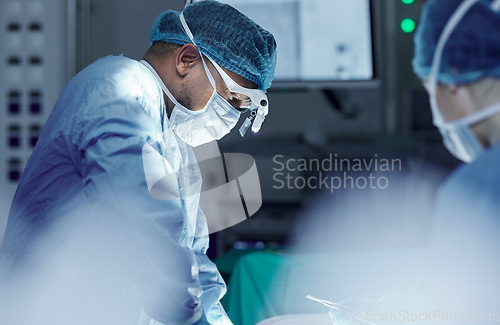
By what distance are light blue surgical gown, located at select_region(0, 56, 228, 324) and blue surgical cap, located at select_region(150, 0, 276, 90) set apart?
0.20 metres

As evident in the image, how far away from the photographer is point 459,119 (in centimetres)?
81

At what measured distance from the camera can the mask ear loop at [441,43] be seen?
788 mm

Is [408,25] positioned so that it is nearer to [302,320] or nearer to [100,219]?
[302,320]

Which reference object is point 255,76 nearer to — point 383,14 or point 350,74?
point 350,74

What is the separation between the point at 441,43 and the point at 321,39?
1459mm

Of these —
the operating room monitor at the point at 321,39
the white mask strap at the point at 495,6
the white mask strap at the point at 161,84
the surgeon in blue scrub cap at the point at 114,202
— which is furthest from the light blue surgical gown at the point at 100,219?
the operating room monitor at the point at 321,39

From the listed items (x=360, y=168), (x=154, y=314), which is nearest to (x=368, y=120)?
(x=360, y=168)

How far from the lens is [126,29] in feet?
7.22

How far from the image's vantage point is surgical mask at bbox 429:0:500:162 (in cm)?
79

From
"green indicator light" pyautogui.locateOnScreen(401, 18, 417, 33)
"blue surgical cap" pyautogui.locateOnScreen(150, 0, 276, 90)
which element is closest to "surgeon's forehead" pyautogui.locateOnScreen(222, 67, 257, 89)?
"blue surgical cap" pyautogui.locateOnScreen(150, 0, 276, 90)

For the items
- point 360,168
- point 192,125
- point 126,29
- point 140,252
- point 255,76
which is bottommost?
point 360,168

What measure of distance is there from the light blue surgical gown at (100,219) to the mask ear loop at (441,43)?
481 millimetres

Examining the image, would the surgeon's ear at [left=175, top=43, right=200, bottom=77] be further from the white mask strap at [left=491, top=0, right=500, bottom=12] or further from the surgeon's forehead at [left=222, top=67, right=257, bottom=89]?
the white mask strap at [left=491, top=0, right=500, bottom=12]

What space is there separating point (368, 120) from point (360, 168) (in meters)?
0.34
